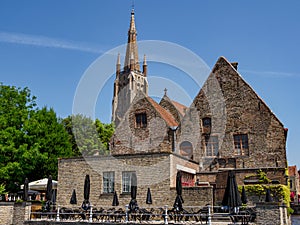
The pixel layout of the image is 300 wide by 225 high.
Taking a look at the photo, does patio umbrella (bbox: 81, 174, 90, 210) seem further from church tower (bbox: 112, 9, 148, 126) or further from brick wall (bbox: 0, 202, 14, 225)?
church tower (bbox: 112, 9, 148, 126)

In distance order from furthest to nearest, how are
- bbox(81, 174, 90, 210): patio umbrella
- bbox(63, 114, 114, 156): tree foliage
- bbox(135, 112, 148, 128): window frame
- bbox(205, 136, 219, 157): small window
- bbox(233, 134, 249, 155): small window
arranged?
bbox(63, 114, 114, 156): tree foliage, bbox(135, 112, 148, 128): window frame, bbox(205, 136, 219, 157): small window, bbox(233, 134, 249, 155): small window, bbox(81, 174, 90, 210): patio umbrella

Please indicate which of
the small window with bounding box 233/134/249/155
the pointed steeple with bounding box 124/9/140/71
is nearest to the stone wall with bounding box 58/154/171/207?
the small window with bounding box 233/134/249/155

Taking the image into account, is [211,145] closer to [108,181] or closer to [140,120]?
[140,120]

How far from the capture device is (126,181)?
2209cm

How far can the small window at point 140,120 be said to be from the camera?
2856 centimetres

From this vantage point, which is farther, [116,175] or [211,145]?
[211,145]


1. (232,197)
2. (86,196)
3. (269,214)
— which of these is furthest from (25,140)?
(269,214)

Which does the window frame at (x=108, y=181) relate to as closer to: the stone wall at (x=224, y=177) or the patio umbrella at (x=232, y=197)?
the stone wall at (x=224, y=177)

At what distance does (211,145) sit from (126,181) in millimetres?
7882

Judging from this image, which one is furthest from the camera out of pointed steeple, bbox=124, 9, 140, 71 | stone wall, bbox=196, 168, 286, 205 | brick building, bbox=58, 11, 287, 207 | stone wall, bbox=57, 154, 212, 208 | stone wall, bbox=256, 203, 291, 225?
pointed steeple, bbox=124, 9, 140, 71

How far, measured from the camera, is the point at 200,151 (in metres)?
26.5

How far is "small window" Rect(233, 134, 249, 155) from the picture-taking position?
25.5 metres

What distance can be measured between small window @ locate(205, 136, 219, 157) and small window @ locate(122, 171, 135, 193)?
7.27 meters

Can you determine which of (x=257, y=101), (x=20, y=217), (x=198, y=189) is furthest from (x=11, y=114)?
(x=257, y=101)
